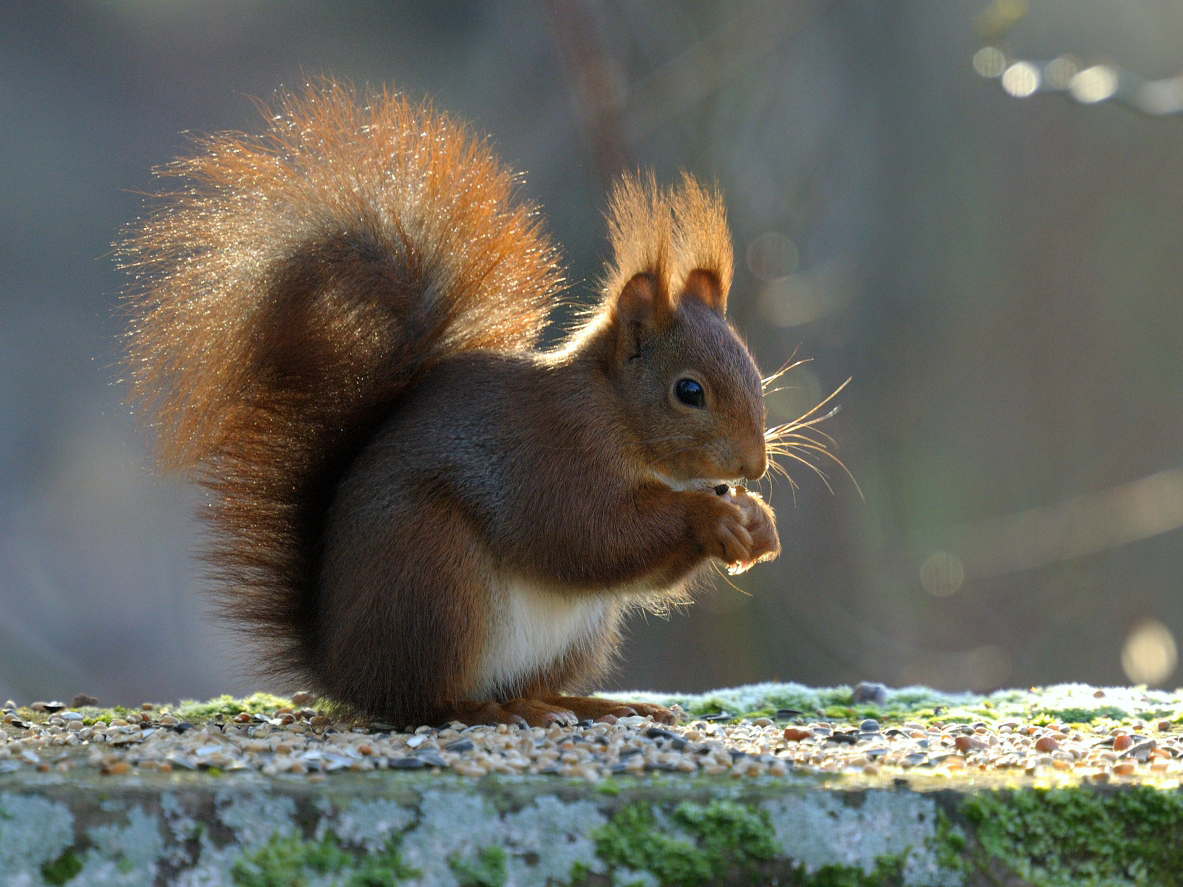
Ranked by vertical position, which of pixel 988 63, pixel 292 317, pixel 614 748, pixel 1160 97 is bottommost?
pixel 614 748

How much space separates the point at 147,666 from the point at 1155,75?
4978 mm

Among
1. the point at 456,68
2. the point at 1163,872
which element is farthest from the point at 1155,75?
the point at 1163,872

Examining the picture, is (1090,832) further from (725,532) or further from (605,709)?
(605,709)

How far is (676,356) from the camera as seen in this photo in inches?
68.7

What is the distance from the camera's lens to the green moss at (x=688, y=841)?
1.00m

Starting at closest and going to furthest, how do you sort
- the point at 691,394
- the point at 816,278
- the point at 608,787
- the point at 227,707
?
the point at 608,787 < the point at 691,394 < the point at 227,707 < the point at 816,278

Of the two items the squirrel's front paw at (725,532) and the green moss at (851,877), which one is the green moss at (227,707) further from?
the green moss at (851,877)

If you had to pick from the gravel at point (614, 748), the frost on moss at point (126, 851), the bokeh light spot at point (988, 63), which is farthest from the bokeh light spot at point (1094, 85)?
the frost on moss at point (126, 851)

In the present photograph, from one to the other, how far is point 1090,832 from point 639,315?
37.8 inches

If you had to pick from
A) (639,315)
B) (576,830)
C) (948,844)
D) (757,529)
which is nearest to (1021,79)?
(639,315)

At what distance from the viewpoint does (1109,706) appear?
190 cm

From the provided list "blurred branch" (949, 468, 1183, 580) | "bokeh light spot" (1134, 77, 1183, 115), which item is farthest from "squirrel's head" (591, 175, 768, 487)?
"blurred branch" (949, 468, 1183, 580)

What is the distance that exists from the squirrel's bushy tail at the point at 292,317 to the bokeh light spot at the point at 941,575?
3.20 metres

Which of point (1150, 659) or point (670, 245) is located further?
point (1150, 659)
